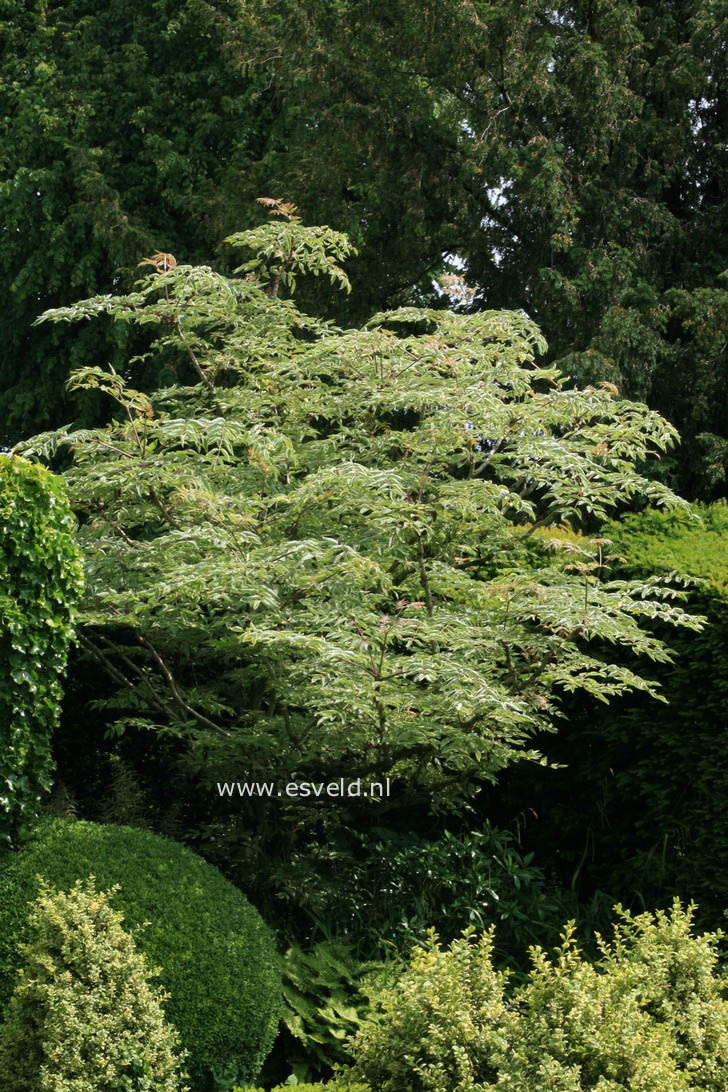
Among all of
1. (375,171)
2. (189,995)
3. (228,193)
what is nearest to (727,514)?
(189,995)

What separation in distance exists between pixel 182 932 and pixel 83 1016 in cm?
62

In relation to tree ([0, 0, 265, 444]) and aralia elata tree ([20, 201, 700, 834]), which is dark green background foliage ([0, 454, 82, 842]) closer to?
aralia elata tree ([20, 201, 700, 834])

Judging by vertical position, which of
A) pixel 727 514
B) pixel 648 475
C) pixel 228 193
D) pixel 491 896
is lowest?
pixel 491 896

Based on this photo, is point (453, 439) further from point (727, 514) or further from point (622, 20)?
point (622, 20)

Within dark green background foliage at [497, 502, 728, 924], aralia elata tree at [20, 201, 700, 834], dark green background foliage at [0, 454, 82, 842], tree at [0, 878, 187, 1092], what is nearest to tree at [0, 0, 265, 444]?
aralia elata tree at [20, 201, 700, 834]

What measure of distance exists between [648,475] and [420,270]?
3.96 metres

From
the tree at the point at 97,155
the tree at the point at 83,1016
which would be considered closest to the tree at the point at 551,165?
the tree at the point at 97,155

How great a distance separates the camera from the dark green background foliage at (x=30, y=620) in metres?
4.39

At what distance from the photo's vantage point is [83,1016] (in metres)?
3.55

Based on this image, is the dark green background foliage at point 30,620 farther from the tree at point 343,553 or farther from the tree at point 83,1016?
the tree at point 83,1016

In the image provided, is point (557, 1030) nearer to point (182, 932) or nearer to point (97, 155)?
point (182, 932)

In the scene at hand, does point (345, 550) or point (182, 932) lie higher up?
point (345, 550)

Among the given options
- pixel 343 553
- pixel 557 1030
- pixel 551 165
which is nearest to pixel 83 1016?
pixel 557 1030

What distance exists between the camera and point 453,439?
5.12 m
